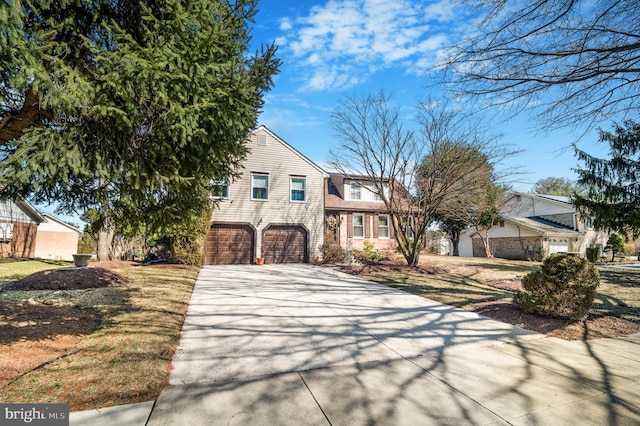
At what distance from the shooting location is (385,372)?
11.7 feet

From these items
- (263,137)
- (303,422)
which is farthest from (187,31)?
(263,137)

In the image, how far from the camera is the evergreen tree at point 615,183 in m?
11.0

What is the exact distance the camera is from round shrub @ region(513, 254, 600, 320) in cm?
566

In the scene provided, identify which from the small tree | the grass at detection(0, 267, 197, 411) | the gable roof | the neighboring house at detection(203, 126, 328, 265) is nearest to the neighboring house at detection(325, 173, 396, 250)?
the neighboring house at detection(203, 126, 328, 265)

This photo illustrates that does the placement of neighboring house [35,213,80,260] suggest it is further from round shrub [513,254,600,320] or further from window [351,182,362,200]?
round shrub [513,254,600,320]

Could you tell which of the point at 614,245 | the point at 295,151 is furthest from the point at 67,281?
the point at 614,245

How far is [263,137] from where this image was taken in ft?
57.0

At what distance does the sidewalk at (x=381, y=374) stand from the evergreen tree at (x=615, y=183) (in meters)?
8.31

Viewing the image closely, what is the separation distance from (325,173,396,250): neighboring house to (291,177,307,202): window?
6.39ft

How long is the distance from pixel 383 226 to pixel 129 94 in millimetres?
18127

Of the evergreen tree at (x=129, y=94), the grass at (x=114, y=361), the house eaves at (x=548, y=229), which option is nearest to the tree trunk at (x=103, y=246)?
the grass at (x=114, y=361)

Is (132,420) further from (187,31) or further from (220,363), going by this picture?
(187,31)

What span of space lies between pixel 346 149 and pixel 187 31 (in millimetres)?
11120

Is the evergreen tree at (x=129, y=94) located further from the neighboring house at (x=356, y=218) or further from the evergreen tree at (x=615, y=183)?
the neighboring house at (x=356, y=218)
